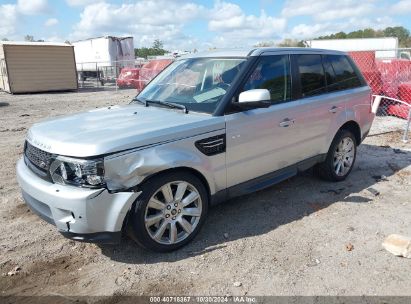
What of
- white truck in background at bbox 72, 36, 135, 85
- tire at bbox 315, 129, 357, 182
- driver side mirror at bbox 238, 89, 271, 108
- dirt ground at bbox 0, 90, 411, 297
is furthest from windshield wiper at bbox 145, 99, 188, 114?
white truck in background at bbox 72, 36, 135, 85

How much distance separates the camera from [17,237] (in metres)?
4.02

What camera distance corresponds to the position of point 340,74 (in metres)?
5.38

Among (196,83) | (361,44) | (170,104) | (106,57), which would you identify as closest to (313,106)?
(196,83)

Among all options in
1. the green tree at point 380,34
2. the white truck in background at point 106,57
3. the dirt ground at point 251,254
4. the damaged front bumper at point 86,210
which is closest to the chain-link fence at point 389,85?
the dirt ground at point 251,254

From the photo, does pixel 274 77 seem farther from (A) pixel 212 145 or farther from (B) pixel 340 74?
(B) pixel 340 74

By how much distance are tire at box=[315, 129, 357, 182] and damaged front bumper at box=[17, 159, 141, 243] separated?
3.09m

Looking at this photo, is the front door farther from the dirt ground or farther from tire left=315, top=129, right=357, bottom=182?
tire left=315, top=129, right=357, bottom=182

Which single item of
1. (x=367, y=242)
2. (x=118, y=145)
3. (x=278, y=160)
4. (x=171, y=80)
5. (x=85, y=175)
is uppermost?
(x=171, y=80)

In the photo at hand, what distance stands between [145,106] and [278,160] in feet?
5.35

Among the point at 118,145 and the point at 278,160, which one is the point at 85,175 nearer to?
the point at 118,145

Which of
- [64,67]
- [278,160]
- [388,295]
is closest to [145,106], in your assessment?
[278,160]

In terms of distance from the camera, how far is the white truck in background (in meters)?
29.0

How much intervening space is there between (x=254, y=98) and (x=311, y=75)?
1.51 meters

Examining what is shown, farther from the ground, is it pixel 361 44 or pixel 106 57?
pixel 361 44
